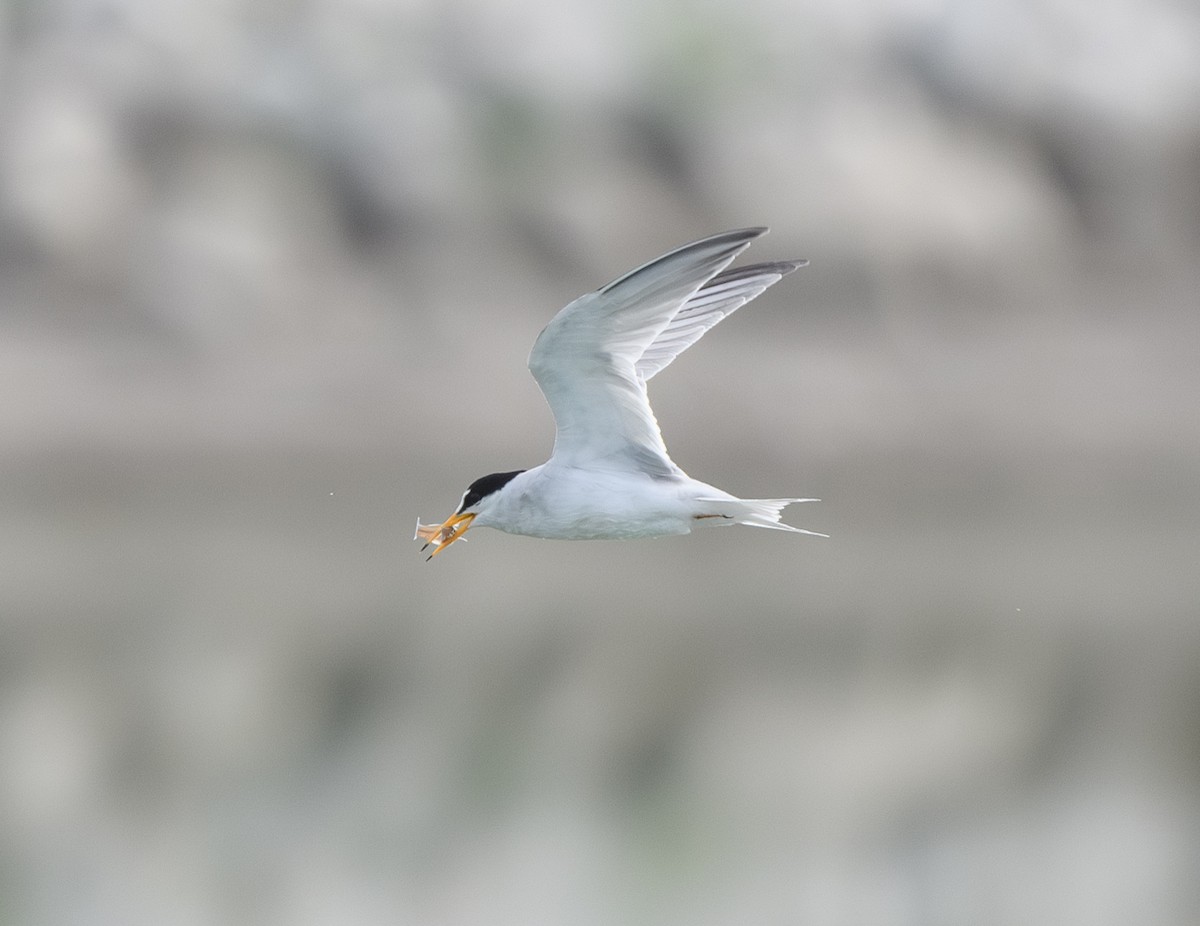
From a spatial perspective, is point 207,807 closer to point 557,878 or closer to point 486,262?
point 557,878

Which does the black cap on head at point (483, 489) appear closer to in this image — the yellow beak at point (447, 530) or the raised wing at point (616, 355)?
the yellow beak at point (447, 530)

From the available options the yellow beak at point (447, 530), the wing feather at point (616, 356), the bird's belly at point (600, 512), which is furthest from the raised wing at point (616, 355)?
the yellow beak at point (447, 530)

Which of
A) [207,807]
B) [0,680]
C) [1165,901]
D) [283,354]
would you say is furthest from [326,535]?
[1165,901]

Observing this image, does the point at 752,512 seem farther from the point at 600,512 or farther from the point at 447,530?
the point at 447,530

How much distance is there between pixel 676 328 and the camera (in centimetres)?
527

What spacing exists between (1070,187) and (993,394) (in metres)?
3.10

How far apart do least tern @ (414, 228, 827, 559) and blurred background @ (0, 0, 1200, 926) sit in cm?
224

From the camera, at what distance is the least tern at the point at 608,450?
4.49m

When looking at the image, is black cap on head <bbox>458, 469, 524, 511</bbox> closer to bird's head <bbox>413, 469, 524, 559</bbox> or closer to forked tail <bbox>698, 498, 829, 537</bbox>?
bird's head <bbox>413, 469, 524, 559</bbox>

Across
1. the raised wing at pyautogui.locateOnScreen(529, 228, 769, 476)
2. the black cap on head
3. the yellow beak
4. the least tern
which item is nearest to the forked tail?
the least tern

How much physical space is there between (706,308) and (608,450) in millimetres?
691

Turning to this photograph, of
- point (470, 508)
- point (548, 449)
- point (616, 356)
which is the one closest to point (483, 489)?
point (470, 508)

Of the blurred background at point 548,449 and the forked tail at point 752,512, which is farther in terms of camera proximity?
the blurred background at point 548,449

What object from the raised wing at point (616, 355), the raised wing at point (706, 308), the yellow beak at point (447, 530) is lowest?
the yellow beak at point (447, 530)
